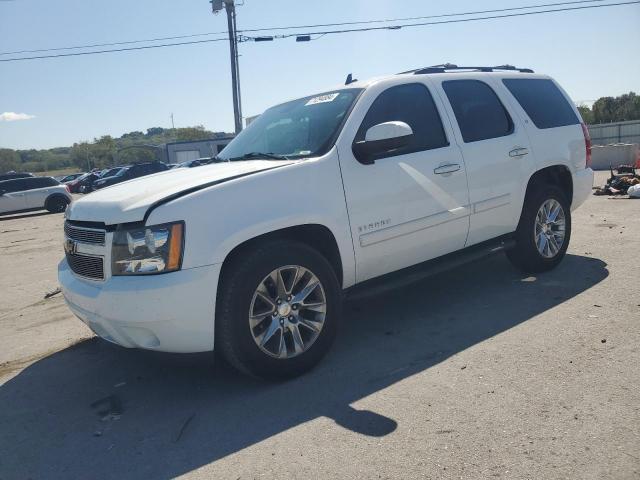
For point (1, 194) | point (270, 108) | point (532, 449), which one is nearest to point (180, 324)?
point (532, 449)

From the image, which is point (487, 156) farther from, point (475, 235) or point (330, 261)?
point (330, 261)

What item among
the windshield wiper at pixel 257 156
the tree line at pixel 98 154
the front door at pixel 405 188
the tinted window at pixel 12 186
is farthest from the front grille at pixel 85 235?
the tree line at pixel 98 154

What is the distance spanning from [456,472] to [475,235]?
8.60ft

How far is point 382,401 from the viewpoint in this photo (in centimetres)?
319

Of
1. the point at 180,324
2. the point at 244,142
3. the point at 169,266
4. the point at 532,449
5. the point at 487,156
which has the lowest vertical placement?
the point at 532,449

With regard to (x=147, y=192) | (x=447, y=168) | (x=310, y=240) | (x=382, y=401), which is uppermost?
(x=147, y=192)

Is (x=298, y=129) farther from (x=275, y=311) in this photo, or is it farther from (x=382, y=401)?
(x=382, y=401)

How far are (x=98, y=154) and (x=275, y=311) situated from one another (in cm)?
11354

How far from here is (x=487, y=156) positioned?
15.5 ft

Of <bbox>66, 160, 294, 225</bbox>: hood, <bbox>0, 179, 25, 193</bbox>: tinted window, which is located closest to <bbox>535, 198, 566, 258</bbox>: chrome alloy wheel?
<bbox>66, 160, 294, 225</bbox>: hood

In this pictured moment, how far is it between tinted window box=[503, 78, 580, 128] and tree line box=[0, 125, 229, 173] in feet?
245

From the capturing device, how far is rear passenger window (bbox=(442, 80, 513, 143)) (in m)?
4.68

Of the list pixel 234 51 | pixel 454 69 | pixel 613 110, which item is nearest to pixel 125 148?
pixel 234 51

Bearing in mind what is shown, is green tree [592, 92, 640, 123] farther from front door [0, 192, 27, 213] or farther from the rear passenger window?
the rear passenger window
